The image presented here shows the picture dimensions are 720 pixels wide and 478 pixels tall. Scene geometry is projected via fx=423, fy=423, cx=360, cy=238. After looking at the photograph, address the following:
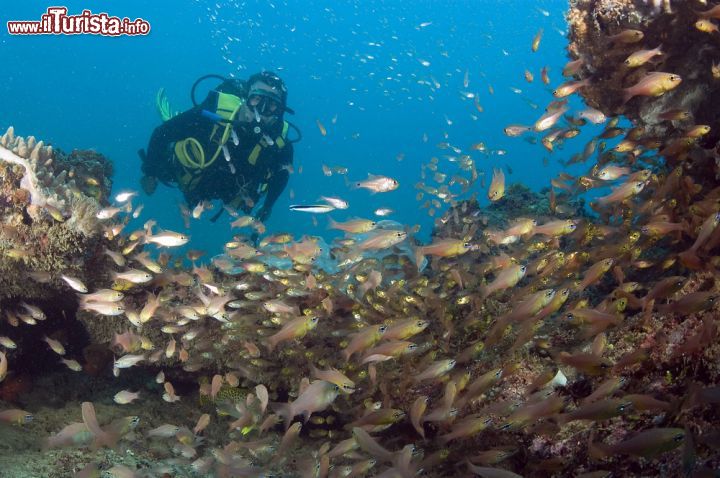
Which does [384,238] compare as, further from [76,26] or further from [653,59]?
[76,26]

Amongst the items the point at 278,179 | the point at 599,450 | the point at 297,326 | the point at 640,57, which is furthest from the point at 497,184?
the point at 278,179

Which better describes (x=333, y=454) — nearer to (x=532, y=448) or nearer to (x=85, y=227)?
(x=532, y=448)

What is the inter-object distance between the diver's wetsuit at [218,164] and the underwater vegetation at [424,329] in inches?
128

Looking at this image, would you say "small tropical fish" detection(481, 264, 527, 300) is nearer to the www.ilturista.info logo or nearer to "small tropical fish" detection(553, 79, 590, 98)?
"small tropical fish" detection(553, 79, 590, 98)

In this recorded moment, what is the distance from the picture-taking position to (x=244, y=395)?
5.38 m

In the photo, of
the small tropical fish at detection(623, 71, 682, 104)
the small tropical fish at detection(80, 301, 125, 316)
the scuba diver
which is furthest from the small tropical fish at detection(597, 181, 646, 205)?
the scuba diver

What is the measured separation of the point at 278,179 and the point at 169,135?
2550mm

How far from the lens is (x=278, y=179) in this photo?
392 inches

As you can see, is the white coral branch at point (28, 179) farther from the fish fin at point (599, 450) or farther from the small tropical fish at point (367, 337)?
the fish fin at point (599, 450)

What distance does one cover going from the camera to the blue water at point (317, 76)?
86188 millimetres

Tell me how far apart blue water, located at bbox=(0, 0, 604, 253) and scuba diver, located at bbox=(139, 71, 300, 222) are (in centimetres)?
6959

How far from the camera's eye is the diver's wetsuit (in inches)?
366

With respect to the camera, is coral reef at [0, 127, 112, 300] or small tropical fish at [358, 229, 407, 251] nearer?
small tropical fish at [358, 229, 407, 251]

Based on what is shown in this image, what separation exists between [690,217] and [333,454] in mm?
4318
